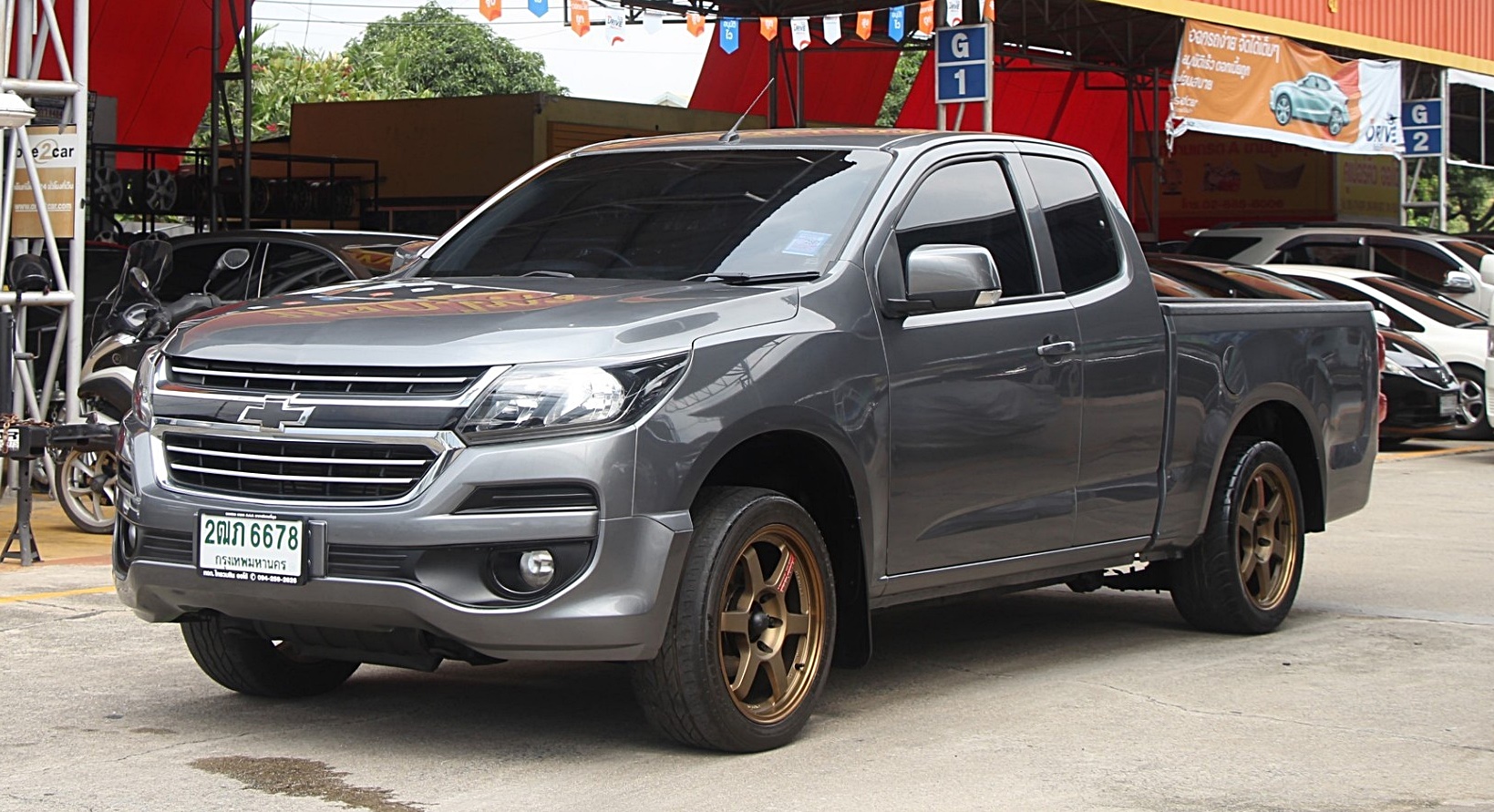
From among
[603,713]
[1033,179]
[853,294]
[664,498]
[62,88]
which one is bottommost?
[603,713]

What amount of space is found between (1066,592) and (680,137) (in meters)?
3.18

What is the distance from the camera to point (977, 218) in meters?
6.46

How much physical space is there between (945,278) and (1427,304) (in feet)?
45.3

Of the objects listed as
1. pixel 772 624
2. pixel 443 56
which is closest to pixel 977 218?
pixel 772 624

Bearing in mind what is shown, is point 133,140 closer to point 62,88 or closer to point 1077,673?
point 62,88

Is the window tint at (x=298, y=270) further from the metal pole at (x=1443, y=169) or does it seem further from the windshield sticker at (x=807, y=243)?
the metal pole at (x=1443, y=169)

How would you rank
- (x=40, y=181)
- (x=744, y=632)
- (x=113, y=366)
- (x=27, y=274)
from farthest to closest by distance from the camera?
1. (x=40, y=181)
2. (x=113, y=366)
3. (x=27, y=274)
4. (x=744, y=632)

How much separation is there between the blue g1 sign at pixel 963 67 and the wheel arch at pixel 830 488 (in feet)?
32.7

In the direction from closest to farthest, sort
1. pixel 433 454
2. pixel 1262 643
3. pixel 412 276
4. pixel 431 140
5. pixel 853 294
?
pixel 433 454 → pixel 853 294 → pixel 412 276 → pixel 1262 643 → pixel 431 140

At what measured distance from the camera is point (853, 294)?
18.7 ft

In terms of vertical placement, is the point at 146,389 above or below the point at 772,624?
above

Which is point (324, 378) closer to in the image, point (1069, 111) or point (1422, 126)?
point (1422, 126)

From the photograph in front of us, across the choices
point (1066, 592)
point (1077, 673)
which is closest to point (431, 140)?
point (1066, 592)

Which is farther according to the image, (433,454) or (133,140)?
(133,140)
